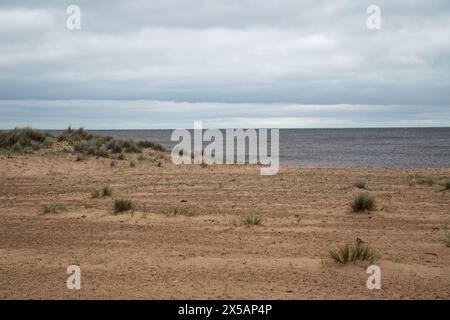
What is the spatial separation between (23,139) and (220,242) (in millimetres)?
24890

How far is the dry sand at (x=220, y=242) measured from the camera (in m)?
7.27

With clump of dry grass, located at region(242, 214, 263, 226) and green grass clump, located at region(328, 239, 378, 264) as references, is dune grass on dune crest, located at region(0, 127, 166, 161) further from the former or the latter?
green grass clump, located at region(328, 239, 378, 264)

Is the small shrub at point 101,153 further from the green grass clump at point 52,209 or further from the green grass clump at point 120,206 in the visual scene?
the green grass clump at point 120,206

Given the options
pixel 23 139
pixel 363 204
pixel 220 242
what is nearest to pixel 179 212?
pixel 220 242

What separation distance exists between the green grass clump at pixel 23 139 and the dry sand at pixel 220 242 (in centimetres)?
1121

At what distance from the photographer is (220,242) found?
33.1ft

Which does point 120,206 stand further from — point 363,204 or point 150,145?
point 150,145

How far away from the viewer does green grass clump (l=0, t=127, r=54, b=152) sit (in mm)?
30111

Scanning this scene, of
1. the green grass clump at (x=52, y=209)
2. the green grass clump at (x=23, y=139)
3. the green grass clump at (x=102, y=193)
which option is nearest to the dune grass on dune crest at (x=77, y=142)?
the green grass clump at (x=23, y=139)

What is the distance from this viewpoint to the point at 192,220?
12570mm

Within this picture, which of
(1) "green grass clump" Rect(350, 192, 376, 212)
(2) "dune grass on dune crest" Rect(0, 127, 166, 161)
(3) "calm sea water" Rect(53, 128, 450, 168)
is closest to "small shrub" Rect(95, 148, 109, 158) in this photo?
(2) "dune grass on dune crest" Rect(0, 127, 166, 161)

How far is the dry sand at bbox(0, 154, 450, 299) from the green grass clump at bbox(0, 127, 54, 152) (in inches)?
441
